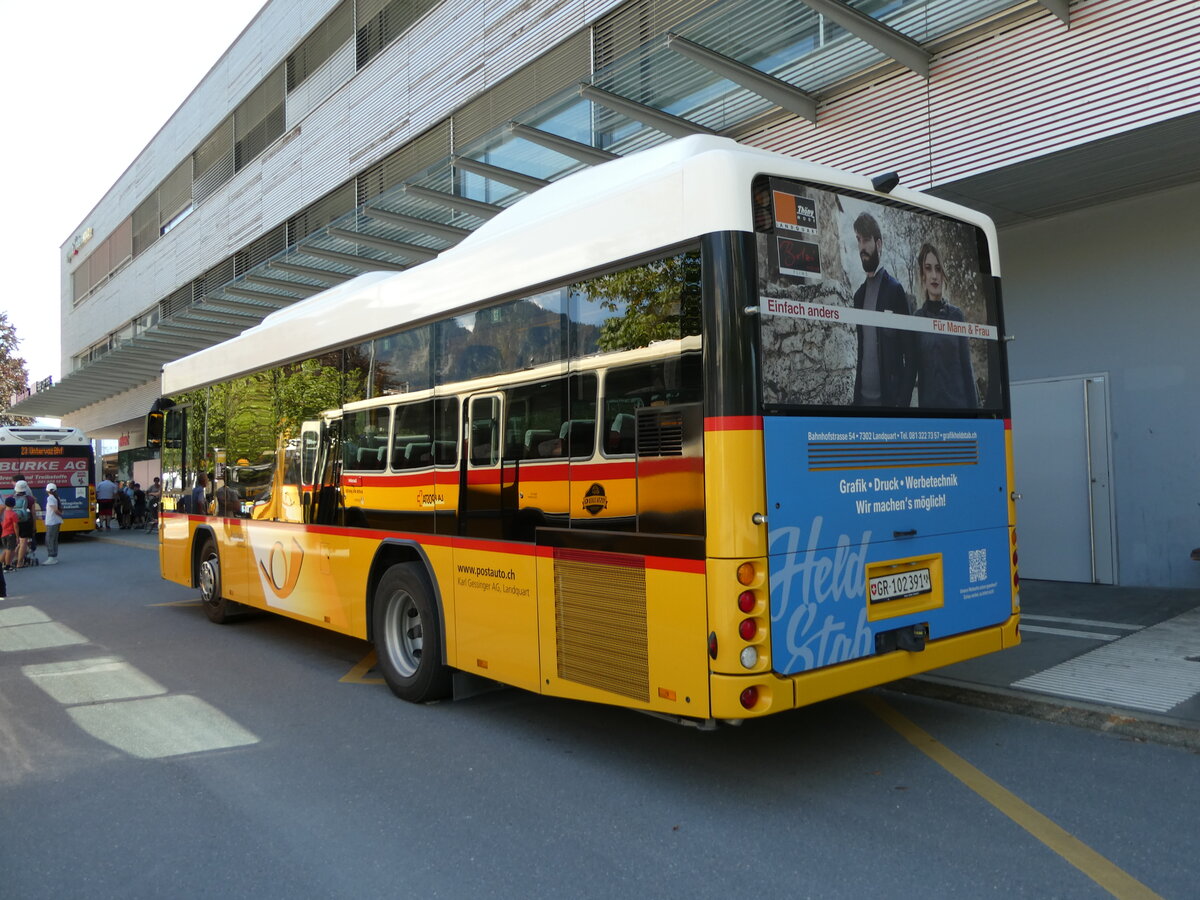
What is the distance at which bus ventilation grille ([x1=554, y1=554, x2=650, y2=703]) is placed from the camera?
14.8 feet

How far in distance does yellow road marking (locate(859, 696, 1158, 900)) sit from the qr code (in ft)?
3.21

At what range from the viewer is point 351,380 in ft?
23.4

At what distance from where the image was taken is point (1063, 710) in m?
5.52

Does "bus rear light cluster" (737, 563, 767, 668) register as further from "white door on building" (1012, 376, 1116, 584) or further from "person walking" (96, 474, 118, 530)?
"person walking" (96, 474, 118, 530)

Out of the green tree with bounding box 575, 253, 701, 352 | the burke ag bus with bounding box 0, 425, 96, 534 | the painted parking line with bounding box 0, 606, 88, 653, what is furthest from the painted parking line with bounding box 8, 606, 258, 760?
the burke ag bus with bounding box 0, 425, 96, 534

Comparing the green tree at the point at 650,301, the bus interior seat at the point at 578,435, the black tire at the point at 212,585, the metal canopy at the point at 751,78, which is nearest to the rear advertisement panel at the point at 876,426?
the green tree at the point at 650,301

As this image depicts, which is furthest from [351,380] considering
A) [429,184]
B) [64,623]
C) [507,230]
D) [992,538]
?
[429,184]

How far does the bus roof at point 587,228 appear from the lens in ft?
13.9

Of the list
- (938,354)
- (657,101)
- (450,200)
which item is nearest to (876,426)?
(938,354)

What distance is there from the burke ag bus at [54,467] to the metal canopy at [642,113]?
19625 mm

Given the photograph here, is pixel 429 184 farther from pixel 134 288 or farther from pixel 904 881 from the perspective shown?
pixel 134 288

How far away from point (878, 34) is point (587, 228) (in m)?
5.48

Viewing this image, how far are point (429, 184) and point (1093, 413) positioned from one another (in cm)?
932

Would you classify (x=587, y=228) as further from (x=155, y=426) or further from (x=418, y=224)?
(x=418, y=224)
